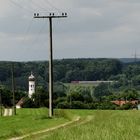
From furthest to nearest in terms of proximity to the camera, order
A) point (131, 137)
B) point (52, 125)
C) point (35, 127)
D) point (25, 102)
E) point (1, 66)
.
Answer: point (1, 66), point (25, 102), point (52, 125), point (35, 127), point (131, 137)

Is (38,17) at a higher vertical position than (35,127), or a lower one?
higher

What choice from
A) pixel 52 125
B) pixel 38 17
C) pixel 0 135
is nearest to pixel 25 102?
pixel 38 17

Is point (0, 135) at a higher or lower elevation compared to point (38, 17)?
lower

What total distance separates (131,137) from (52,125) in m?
19.4

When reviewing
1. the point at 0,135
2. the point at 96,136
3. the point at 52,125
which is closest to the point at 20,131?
the point at 0,135

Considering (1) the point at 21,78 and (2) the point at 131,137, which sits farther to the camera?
(1) the point at 21,78

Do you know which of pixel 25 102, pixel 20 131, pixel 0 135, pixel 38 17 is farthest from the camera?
pixel 25 102

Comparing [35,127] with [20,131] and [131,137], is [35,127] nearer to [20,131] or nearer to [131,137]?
[20,131]

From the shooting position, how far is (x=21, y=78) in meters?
172

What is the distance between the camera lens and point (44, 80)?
583 ft

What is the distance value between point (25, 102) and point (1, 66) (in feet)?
232

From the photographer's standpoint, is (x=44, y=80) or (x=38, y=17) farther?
(x=44, y=80)

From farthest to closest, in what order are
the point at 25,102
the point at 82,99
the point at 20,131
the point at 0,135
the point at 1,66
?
1. the point at 1,66
2. the point at 82,99
3. the point at 25,102
4. the point at 20,131
5. the point at 0,135

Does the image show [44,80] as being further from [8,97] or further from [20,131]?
[20,131]
